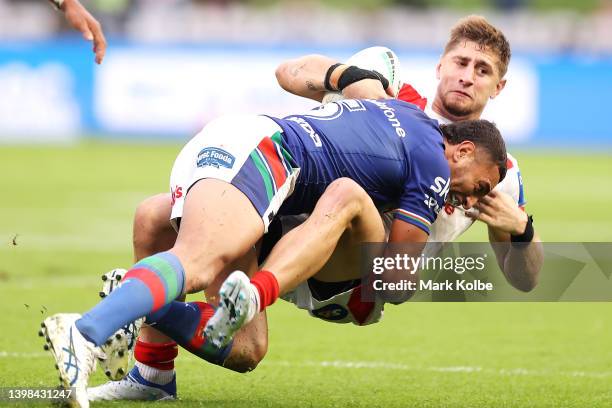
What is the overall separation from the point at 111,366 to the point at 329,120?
1.63 m

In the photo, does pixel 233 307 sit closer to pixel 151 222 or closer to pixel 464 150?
pixel 151 222

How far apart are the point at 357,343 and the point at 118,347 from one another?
10.6 ft

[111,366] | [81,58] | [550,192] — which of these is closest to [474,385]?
[111,366]

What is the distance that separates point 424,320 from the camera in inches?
368

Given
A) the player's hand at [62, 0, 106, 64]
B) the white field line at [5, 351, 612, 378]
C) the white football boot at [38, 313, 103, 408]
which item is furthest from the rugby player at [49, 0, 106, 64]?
the white football boot at [38, 313, 103, 408]

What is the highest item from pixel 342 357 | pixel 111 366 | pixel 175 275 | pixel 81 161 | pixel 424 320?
pixel 175 275

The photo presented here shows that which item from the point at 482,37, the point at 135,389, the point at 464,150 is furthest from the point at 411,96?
the point at 135,389

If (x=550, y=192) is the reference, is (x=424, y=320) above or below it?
above

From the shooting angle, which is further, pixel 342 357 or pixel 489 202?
pixel 342 357

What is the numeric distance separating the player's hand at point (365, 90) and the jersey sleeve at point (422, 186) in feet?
2.35

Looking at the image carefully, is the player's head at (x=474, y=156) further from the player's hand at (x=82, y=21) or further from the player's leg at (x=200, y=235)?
the player's hand at (x=82, y=21)

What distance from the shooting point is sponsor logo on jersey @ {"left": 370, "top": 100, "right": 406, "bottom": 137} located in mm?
5844

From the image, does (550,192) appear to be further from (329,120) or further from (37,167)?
(329,120)

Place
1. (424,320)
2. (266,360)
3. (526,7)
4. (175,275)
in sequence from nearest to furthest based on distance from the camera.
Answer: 1. (175,275)
2. (266,360)
3. (424,320)
4. (526,7)
